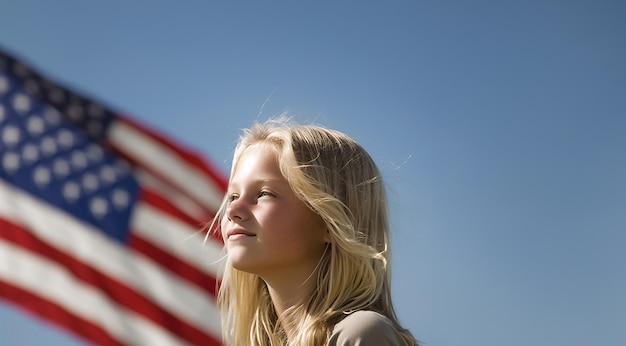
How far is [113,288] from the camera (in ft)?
24.1

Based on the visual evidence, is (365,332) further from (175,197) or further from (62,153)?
(62,153)

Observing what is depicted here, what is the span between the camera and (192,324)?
23.7 feet

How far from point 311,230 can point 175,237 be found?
4419 millimetres

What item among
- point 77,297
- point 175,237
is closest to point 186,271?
point 175,237

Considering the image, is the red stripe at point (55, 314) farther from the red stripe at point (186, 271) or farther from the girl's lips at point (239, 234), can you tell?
the girl's lips at point (239, 234)

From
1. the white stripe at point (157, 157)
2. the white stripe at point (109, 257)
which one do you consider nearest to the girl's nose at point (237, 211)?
the white stripe at point (109, 257)

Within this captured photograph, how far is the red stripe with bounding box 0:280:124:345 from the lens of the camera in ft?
23.3

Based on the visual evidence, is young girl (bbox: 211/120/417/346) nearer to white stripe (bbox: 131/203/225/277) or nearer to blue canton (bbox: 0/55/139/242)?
white stripe (bbox: 131/203/225/277)

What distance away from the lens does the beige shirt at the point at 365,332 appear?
268 cm

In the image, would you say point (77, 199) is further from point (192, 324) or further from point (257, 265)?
point (257, 265)

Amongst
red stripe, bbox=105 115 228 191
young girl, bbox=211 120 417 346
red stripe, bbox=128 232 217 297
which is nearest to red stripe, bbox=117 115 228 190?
red stripe, bbox=105 115 228 191

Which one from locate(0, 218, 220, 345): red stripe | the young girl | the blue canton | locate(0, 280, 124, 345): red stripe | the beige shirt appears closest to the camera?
the beige shirt

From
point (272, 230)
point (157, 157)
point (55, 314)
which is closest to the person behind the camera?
point (272, 230)

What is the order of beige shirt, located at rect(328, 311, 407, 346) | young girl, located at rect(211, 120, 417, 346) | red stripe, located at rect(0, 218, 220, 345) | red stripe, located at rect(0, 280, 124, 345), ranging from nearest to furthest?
beige shirt, located at rect(328, 311, 407, 346) < young girl, located at rect(211, 120, 417, 346) < red stripe, located at rect(0, 280, 124, 345) < red stripe, located at rect(0, 218, 220, 345)
